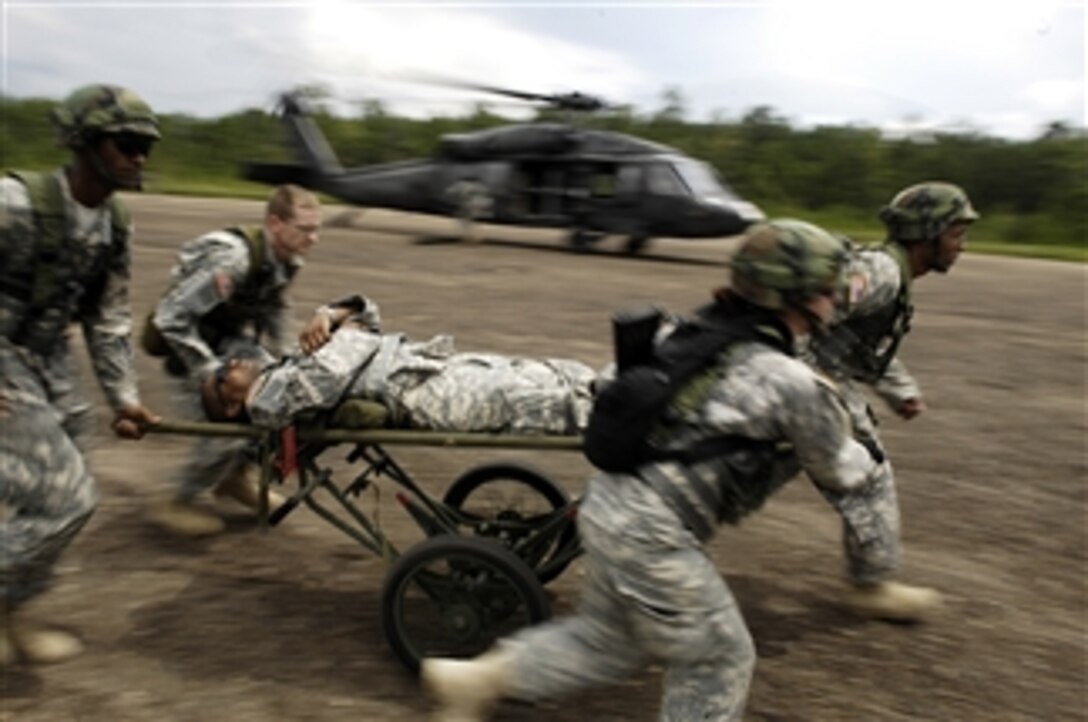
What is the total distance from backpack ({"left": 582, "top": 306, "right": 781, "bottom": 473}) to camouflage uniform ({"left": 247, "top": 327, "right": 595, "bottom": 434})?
0.76m

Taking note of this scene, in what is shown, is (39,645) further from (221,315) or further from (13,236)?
(221,315)

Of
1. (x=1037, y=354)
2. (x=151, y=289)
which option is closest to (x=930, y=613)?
(x=1037, y=354)

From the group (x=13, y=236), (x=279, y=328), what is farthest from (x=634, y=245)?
(x=13, y=236)

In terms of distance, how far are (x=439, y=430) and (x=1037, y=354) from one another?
28.3ft

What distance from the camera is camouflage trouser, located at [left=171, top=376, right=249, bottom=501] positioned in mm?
5172

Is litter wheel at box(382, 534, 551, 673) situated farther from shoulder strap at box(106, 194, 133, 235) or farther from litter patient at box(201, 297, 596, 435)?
shoulder strap at box(106, 194, 133, 235)

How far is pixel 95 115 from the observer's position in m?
3.81

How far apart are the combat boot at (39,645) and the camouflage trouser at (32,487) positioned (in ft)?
0.79

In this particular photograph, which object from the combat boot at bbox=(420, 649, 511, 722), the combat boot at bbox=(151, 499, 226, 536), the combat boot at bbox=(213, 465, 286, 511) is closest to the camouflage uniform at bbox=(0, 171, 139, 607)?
the combat boot at bbox=(151, 499, 226, 536)

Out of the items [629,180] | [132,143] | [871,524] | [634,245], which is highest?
[132,143]

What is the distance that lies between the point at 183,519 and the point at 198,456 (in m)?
0.32

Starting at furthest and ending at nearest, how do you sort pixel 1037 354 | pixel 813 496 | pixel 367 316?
pixel 1037 354 → pixel 813 496 → pixel 367 316

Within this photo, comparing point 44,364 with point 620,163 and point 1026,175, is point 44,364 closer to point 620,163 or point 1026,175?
point 620,163

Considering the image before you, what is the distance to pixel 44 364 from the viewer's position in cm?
401
